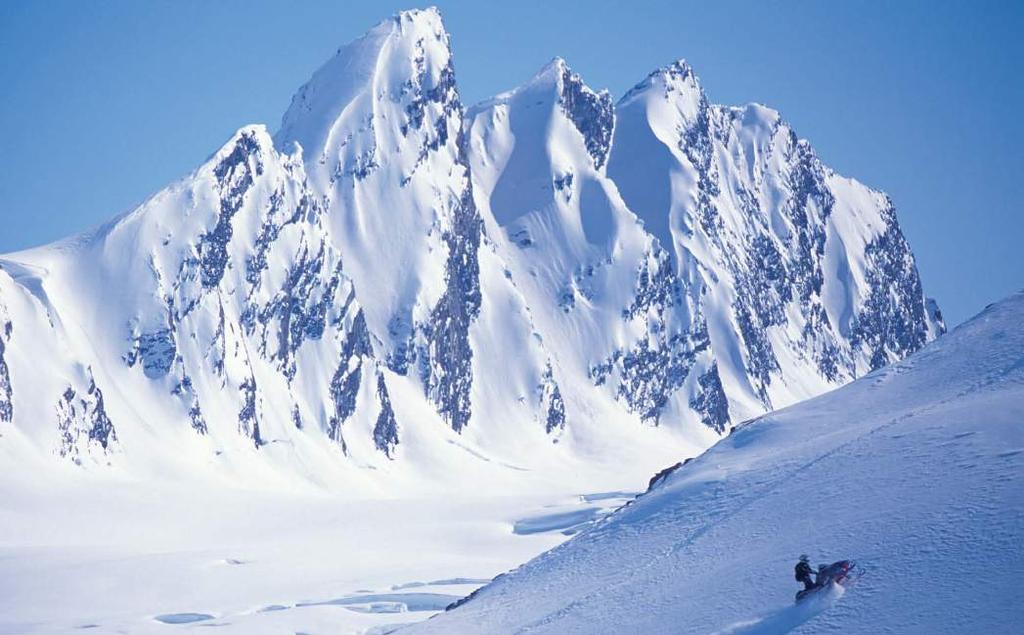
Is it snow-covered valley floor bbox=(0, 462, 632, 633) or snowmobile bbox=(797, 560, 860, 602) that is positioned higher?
snow-covered valley floor bbox=(0, 462, 632, 633)

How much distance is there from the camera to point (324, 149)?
180 metres

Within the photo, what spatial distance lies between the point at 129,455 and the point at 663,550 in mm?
93231

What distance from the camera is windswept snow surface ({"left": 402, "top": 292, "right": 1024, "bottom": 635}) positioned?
2936 centimetres

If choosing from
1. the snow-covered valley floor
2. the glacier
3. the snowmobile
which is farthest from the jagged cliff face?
the snowmobile

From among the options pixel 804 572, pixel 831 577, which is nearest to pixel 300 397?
pixel 804 572

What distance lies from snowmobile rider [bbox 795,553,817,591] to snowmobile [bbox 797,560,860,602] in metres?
0.12

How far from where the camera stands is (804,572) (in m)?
31.0

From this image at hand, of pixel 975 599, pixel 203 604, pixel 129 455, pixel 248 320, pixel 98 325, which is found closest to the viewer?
pixel 975 599

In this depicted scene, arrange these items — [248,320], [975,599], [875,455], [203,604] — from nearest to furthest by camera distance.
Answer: [975,599] → [875,455] → [203,604] → [248,320]

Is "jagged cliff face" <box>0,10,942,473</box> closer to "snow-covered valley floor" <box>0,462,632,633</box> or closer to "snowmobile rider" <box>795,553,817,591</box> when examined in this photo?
"snow-covered valley floor" <box>0,462,632,633</box>

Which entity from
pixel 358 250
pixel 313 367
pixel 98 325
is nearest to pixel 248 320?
pixel 313 367

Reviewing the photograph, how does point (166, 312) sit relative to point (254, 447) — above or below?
above

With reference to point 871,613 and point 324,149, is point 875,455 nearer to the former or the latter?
point 871,613

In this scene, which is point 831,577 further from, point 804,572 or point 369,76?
point 369,76
